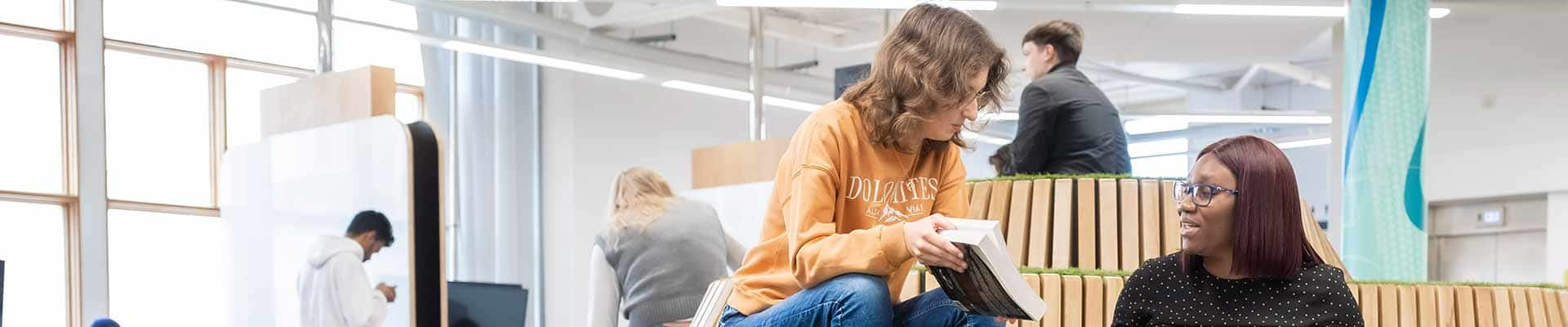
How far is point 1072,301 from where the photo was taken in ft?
11.5

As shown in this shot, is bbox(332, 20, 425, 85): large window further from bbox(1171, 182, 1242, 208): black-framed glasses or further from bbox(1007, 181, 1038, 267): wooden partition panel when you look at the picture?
bbox(1171, 182, 1242, 208): black-framed glasses

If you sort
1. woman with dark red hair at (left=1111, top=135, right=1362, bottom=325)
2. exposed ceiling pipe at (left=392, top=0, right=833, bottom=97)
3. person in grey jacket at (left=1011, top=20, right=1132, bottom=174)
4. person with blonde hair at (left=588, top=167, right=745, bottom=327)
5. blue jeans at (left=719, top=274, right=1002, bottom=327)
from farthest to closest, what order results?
exposed ceiling pipe at (left=392, top=0, right=833, bottom=97)
person with blonde hair at (left=588, top=167, right=745, bottom=327)
person in grey jacket at (left=1011, top=20, right=1132, bottom=174)
woman with dark red hair at (left=1111, top=135, right=1362, bottom=325)
blue jeans at (left=719, top=274, right=1002, bottom=327)

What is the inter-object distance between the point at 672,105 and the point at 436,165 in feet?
29.9

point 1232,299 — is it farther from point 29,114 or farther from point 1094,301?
point 29,114

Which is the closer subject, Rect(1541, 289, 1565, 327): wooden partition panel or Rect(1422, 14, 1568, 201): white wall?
Rect(1541, 289, 1565, 327): wooden partition panel

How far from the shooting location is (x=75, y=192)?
29.6ft

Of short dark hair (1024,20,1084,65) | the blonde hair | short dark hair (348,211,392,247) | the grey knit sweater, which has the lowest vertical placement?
the grey knit sweater

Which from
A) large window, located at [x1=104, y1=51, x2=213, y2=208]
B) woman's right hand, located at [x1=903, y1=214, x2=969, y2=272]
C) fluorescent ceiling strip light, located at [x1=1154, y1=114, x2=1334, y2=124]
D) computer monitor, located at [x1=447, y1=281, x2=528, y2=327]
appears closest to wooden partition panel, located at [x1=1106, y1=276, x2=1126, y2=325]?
woman's right hand, located at [x1=903, y1=214, x2=969, y2=272]

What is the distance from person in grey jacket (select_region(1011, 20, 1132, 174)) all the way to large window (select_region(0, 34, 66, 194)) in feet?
23.3

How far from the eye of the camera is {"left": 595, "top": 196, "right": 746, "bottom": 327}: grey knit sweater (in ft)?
18.3

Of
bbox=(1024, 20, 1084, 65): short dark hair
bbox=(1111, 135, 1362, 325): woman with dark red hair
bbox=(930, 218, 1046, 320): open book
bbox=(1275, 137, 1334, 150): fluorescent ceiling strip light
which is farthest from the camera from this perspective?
bbox=(1275, 137, 1334, 150): fluorescent ceiling strip light

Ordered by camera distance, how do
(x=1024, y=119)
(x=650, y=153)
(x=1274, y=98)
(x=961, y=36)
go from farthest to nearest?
(x=1274, y=98), (x=650, y=153), (x=1024, y=119), (x=961, y=36)

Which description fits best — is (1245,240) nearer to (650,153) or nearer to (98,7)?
(98,7)

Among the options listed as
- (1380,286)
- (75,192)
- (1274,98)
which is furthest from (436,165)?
(1274,98)
